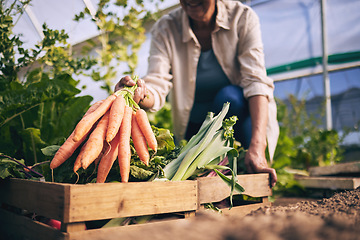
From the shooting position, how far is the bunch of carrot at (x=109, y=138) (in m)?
1.29

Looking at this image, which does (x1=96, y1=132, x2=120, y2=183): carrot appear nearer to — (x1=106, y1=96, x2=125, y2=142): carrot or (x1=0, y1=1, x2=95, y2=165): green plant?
(x1=106, y1=96, x2=125, y2=142): carrot

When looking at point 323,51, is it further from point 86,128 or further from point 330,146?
point 86,128

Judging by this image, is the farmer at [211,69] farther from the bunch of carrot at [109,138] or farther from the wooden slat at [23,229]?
the wooden slat at [23,229]

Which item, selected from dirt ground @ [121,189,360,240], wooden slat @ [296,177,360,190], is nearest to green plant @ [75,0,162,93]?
wooden slat @ [296,177,360,190]

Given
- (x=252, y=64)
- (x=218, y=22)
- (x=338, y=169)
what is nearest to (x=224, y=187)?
(x=252, y=64)

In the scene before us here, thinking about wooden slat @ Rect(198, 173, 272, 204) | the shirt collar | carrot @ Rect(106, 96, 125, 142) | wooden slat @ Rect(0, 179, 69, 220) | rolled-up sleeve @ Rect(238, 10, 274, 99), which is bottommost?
wooden slat @ Rect(198, 173, 272, 204)

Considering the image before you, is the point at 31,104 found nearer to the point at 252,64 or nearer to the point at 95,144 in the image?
the point at 95,144

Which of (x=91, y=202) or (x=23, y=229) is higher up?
(x=91, y=202)

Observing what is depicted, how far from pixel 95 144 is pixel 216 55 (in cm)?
143

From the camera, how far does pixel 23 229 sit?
130cm

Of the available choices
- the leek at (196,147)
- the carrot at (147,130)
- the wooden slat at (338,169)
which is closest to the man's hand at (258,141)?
the leek at (196,147)

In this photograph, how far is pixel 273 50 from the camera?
5789mm

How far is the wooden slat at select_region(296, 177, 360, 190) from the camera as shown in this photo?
2473 mm

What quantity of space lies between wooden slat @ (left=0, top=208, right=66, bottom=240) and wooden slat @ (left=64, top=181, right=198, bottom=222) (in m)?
0.11
